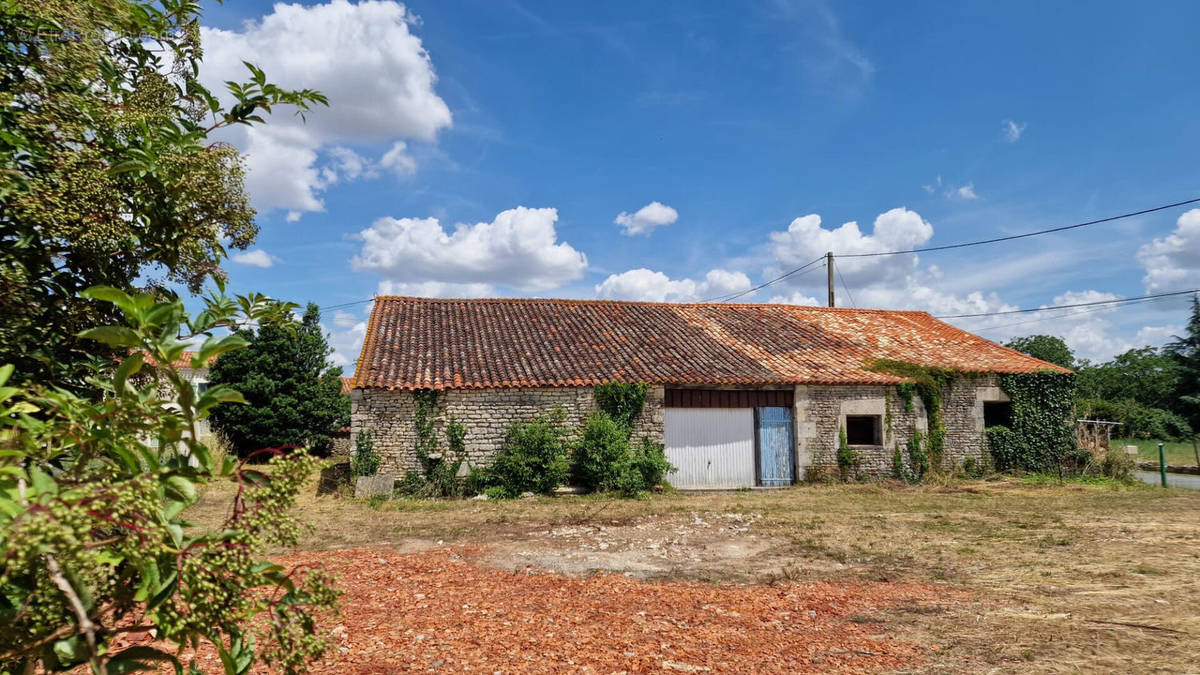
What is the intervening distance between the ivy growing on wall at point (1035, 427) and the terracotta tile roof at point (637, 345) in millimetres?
432

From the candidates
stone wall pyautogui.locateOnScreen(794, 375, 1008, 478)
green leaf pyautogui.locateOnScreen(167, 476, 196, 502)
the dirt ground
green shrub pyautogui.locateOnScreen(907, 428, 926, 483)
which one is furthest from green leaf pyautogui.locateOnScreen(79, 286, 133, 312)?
green shrub pyautogui.locateOnScreen(907, 428, 926, 483)

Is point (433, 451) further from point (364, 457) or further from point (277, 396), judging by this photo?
point (277, 396)

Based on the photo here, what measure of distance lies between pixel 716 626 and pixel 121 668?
5153 mm

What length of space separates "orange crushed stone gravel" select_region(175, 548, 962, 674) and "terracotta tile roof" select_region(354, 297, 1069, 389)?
24.7ft

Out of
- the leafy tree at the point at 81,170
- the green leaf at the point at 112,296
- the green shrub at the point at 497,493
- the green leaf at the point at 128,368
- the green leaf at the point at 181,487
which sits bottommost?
the green shrub at the point at 497,493

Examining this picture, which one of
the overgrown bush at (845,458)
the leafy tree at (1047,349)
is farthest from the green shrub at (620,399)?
the leafy tree at (1047,349)

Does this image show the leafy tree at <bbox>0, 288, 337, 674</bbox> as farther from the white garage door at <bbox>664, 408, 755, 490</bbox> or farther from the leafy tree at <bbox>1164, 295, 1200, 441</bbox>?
the leafy tree at <bbox>1164, 295, 1200, 441</bbox>

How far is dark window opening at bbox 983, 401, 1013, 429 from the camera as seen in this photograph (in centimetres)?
1792

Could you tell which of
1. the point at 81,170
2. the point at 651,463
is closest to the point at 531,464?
the point at 651,463

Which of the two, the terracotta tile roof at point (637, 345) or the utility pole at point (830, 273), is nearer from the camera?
Answer: the terracotta tile roof at point (637, 345)

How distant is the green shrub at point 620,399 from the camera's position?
1496 centimetres

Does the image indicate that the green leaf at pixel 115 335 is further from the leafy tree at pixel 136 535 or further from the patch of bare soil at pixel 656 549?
the patch of bare soil at pixel 656 549

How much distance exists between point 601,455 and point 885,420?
8002 mm

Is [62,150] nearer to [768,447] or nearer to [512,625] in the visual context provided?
[512,625]
